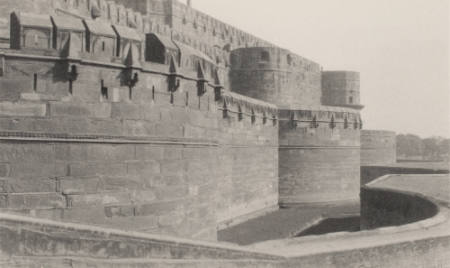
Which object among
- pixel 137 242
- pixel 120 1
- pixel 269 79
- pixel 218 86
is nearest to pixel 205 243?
pixel 137 242

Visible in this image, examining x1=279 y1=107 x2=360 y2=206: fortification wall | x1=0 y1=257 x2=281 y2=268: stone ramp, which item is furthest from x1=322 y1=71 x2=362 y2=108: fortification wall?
x1=0 y1=257 x2=281 y2=268: stone ramp

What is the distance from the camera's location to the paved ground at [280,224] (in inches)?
561

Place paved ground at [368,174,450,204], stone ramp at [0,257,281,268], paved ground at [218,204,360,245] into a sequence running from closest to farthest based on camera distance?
stone ramp at [0,257,281,268], paved ground at [368,174,450,204], paved ground at [218,204,360,245]

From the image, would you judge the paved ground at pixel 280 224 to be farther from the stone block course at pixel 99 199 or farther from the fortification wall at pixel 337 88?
the fortification wall at pixel 337 88

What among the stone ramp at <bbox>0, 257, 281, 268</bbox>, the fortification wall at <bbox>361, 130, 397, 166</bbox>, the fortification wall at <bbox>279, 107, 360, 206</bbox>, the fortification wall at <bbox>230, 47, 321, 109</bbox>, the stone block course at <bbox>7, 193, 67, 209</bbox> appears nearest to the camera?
the stone ramp at <bbox>0, 257, 281, 268</bbox>

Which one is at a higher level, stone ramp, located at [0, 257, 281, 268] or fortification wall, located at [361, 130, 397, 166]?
fortification wall, located at [361, 130, 397, 166]

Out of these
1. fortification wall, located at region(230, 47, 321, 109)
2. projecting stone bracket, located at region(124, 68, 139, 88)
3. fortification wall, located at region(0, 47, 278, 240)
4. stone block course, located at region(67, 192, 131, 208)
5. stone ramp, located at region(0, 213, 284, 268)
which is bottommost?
stone ramp, located at region(0, 213, 284, 268)

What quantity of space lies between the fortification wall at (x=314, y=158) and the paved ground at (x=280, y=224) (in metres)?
0.79

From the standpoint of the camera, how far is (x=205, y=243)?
5.59 meters

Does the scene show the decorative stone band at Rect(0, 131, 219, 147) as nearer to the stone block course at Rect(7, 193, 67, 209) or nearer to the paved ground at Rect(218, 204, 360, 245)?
the stone block course at Rect(7, 193, 67, 209)

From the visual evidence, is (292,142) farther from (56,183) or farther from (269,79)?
(56,183)

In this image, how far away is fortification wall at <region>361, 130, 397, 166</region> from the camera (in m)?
31.9

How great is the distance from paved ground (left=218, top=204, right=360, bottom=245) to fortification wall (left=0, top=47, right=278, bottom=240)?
686 cm

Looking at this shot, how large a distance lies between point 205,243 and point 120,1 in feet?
71.9
